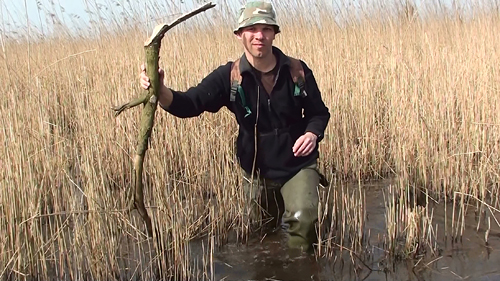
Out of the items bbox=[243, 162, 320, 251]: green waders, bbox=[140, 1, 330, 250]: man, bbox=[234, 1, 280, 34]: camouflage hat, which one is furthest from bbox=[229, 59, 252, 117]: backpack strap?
bbox=[243, 162, 320, 251]: green waders

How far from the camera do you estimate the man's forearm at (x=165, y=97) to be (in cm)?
206

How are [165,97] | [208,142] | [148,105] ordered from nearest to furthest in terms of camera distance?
[148,105]
[165,97]
[208,142]

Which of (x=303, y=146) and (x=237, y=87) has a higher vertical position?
(x=237, y=87)

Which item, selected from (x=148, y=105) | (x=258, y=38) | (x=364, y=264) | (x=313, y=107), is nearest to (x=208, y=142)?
(x=313, y=107)

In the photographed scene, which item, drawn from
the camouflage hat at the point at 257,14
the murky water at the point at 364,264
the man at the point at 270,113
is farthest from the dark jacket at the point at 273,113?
the murky water at the point at 364,264

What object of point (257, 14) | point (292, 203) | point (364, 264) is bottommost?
point (364, 264)

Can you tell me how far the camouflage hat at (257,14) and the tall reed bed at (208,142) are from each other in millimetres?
873

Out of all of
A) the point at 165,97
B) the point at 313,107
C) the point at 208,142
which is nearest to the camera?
the point at 165,97

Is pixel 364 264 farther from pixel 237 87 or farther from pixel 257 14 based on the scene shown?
pixel 257 14

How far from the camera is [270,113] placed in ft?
7.99

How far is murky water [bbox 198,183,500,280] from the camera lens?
6.81ft

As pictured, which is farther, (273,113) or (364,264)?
(273,113)

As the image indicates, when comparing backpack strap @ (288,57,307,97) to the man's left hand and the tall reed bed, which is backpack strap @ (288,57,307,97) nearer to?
the man's left hand

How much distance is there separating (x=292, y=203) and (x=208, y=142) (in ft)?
2.96
